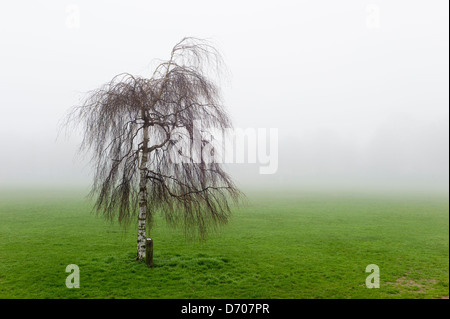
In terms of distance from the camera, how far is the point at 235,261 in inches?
546

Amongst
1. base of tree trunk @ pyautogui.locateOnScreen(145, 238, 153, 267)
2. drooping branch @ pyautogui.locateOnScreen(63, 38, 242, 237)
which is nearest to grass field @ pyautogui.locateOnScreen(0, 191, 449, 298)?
base of tree trunk @ pyautogui.locateOnScreen(145, 238, 153, 267)

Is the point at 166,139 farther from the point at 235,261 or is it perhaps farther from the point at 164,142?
the point at 235,261

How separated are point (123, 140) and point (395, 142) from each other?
16584cm

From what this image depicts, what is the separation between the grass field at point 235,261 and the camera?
10.5 m

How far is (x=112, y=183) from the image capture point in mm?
11711

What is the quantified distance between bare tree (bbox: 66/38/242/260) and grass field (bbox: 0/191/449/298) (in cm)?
219

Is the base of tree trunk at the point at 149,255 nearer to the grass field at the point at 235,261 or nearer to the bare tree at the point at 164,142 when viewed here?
the grass field at the point at 235,261

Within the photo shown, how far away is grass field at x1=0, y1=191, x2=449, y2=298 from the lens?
10531 millimetres

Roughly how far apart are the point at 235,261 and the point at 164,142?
624 cm

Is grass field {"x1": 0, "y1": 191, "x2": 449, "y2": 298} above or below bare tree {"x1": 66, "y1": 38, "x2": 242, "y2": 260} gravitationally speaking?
below

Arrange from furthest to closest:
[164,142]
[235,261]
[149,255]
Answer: [235,261] < [149,255] < [164,142]

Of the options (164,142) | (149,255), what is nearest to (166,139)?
(164,142)

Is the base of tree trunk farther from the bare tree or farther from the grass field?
the bare tree

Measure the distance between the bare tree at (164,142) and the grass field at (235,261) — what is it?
219 centimetres
